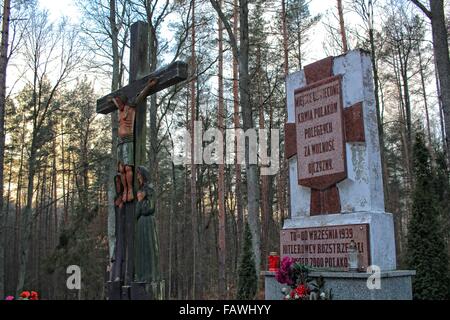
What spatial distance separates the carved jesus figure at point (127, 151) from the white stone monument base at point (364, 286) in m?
2.81

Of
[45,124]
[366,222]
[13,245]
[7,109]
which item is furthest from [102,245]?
[366,222]

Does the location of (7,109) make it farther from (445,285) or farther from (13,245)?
(445,285)

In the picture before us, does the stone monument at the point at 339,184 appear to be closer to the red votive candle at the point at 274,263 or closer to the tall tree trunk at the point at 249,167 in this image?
the red votive candle at the point at 274,263

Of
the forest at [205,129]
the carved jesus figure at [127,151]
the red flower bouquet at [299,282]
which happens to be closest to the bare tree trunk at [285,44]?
the forest at [205,129]

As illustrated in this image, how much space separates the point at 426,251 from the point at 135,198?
6616 millimetres

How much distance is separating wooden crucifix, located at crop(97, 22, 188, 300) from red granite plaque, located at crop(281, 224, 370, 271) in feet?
8.37

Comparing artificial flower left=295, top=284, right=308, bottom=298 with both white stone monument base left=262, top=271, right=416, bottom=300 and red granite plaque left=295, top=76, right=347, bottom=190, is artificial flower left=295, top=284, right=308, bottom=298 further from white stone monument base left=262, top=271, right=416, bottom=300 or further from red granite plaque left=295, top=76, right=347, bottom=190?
red granite plaque left=295, top=76, right=347, bottom=190

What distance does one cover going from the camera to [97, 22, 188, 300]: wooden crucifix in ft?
16.3

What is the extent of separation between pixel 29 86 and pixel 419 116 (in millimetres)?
18170

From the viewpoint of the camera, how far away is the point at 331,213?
662 cm

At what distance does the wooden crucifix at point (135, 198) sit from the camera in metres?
4.96

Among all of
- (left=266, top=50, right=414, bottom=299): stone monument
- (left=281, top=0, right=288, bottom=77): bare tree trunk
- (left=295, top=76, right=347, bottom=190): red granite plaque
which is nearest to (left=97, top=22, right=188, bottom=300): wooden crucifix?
(left=266, top=50, right=414, bottom=299): stone monument

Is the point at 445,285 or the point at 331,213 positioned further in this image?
the point at 445,285

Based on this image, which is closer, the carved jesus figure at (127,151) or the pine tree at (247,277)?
the carved jesus figure at (127,151)
